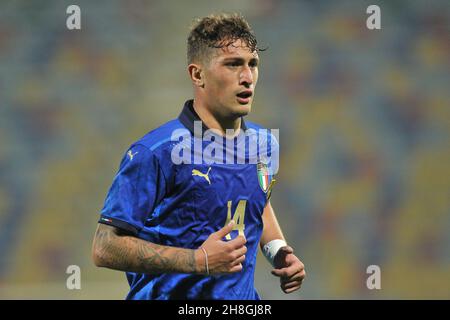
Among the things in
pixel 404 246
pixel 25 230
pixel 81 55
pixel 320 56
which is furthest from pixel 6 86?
pixel 404 246

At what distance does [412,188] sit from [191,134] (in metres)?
3.55

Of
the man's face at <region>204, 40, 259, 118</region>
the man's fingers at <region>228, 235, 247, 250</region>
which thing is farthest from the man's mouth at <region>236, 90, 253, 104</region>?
the man's fingers at <region>228, 235, 247, 250</region>

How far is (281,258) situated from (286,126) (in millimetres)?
3108

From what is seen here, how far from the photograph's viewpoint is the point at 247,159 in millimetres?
2613

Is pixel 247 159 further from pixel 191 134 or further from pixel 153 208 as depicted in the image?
pixel 153 208

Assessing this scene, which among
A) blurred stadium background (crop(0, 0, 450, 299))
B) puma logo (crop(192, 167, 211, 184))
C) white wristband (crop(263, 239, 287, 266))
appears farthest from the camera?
blurred stadium background (crop(0, 0, 450, 299))

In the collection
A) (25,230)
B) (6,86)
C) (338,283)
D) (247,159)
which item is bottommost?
(338,283)

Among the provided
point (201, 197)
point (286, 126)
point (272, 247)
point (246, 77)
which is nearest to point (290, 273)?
point (272, 247)

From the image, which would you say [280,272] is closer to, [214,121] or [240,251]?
[240,251]

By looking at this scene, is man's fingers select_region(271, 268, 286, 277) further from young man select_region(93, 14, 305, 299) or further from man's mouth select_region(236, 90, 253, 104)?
man's mouth select_region(236, 90, 253, 104)

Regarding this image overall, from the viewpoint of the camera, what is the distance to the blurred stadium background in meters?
5.43

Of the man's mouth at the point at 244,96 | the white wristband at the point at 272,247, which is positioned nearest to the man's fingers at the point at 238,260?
the white wristband at the point at 272,247

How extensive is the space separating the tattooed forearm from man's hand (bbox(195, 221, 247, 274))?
0.05 meters

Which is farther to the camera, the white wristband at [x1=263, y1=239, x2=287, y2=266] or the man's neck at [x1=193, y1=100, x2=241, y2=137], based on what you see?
the white wristband at [x1=263, y1=239, x2=287, y2=266]
